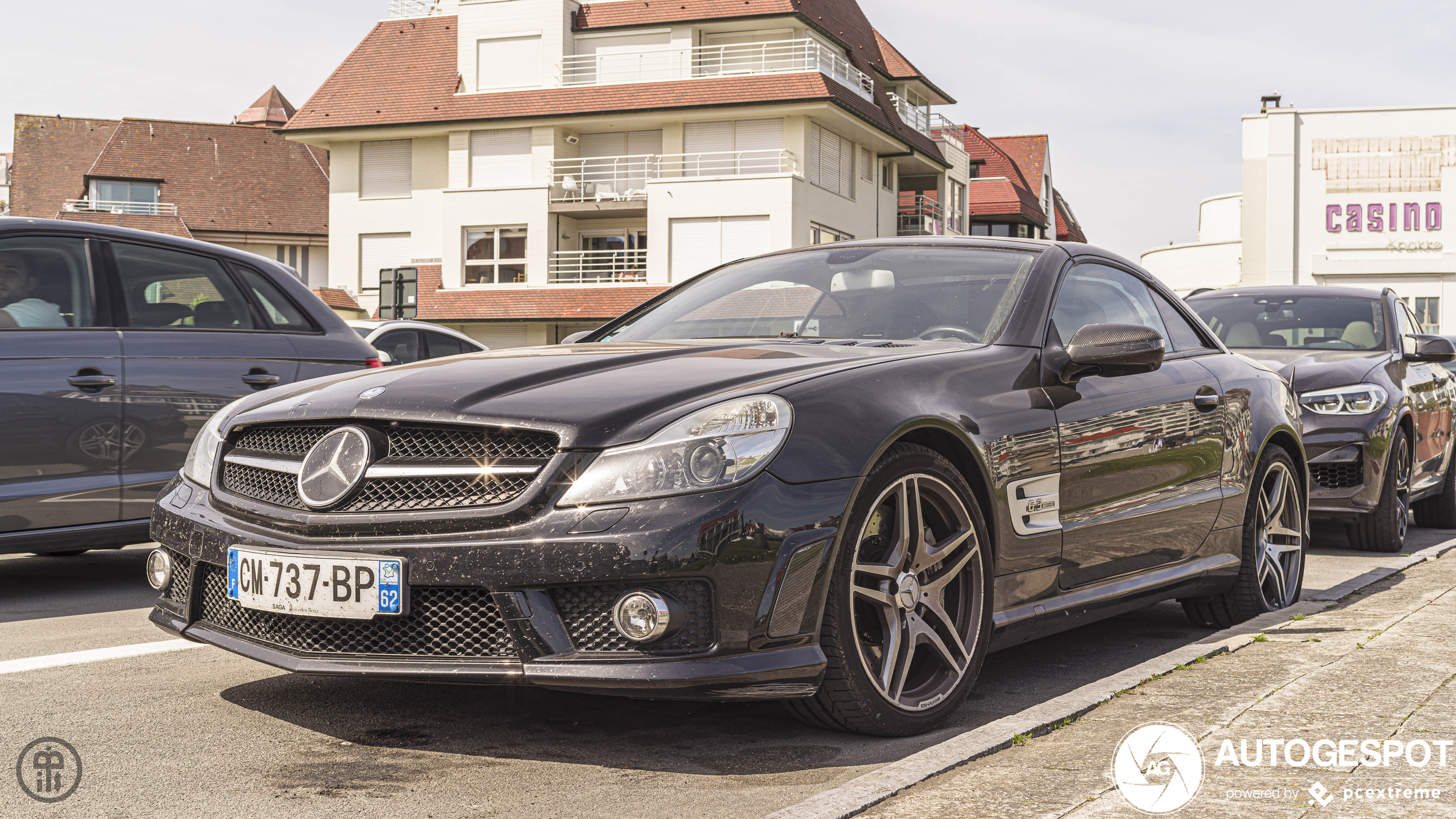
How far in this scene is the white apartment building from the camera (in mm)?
37094

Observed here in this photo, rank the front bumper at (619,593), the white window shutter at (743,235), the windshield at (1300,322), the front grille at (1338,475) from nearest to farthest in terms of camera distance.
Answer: the front bumper at (619,593) < the front grille at (1338,475) < the windshield at (1300,322) < the white window shutter at (743,235)

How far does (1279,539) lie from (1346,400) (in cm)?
308

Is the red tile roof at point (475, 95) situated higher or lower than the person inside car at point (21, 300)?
higher

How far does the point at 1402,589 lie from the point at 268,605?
496cm

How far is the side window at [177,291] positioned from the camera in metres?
6.17

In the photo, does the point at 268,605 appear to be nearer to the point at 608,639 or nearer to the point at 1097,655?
the point at 608,639

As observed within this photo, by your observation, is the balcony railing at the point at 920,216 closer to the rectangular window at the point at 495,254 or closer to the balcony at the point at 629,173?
the balcony at the point at 629,173

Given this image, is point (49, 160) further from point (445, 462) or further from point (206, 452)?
point (445, 462)

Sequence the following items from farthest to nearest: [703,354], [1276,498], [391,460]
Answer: [1276,498], [703,354], [391,460]

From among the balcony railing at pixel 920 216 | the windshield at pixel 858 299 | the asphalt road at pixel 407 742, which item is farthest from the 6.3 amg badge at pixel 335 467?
the balcony railing at pixel 920 216

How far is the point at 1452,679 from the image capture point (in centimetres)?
399

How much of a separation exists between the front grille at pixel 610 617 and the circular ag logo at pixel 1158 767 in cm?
98

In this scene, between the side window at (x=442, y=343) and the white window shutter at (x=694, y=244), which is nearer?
the side window at (x=442, y=343)

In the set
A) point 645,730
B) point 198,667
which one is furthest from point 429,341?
point 645,730
